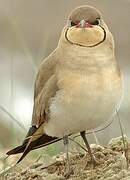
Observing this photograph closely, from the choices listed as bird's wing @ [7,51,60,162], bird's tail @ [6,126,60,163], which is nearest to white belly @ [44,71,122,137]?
bird's wing @ [7,51,60,162]

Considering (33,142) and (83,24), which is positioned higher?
(83,24)

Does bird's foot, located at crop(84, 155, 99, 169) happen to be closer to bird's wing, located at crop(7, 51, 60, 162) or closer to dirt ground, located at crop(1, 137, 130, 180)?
dirt ground, located at crop(1, 137, 130, 180)

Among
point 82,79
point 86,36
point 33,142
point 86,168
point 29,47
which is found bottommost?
point 86,168

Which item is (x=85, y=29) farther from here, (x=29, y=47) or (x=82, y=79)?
(x=29, y=47)

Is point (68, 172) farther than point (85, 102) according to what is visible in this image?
Yes

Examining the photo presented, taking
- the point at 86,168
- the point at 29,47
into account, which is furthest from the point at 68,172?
the point at 29,47

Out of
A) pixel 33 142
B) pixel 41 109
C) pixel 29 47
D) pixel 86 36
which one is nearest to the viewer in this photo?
pixel 86 36
